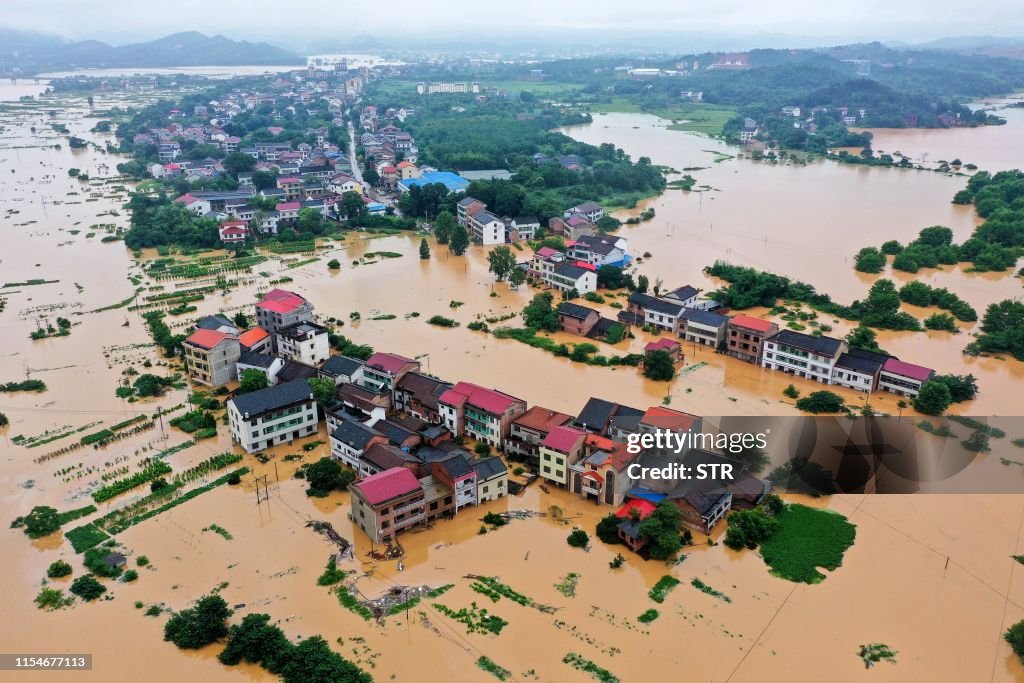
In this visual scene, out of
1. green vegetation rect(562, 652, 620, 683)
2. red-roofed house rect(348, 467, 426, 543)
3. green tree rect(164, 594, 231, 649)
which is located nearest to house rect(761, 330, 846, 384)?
red-roofed house rect(348, 467, 426, 543)

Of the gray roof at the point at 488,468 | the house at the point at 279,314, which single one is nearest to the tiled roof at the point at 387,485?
the gray roof at the point at 488,468

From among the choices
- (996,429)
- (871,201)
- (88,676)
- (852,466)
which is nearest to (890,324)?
(996,429)

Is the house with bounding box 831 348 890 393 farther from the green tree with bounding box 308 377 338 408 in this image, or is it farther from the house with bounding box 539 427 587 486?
the green tree with bounding box 308 377 338 408

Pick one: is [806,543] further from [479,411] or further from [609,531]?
[479,411]

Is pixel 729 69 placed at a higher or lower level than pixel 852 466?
higher

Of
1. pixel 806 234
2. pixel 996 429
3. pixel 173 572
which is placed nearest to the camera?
pixel 173 572

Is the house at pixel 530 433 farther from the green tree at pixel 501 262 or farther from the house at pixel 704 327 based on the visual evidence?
the green tree at pixel 501 262

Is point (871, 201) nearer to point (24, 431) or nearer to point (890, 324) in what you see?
point (890, 324)
